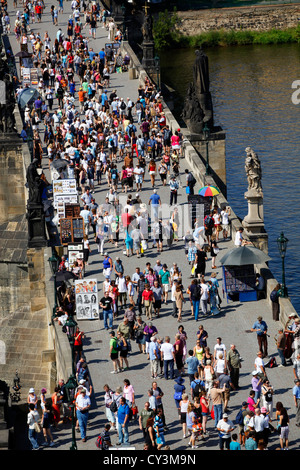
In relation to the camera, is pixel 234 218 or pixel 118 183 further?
pixel 118 183

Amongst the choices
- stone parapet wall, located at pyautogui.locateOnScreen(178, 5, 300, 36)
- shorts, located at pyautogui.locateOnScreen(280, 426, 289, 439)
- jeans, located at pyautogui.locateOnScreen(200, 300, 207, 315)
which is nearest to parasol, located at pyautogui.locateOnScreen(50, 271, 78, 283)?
jeans, located at pyautogui.locateOnScreen(200, 300, 207, 315)

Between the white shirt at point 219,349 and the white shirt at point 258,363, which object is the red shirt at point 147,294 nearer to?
the white shirt at point 219,349

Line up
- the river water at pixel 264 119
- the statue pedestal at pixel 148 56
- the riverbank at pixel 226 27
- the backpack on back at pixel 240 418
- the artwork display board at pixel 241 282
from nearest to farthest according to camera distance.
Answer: the backpack on back at pixel 240 418 → the artwork display board at pixel 241 282 → the river water at pixel 264 119 → the statue pedestal at pixel 148 56 → the riverbank at pixel 226 27

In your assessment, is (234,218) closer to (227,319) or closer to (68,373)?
(227,319)

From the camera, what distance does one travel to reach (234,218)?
177 feet

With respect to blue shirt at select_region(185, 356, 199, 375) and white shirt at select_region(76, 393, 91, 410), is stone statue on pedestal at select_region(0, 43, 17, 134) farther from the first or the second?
white shirt at select_region(76, 393, 91, 410)

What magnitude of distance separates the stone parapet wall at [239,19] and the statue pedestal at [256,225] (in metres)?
69.0

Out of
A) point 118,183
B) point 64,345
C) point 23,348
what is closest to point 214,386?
point 64,345

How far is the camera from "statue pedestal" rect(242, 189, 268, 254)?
52500 mm

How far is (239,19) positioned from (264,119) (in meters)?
27.6

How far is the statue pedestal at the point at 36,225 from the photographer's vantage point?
54.3 meters

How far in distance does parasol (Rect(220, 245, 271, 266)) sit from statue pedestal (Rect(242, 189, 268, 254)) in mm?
5638

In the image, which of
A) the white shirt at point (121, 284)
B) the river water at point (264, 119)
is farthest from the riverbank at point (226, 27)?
the white shirt at point (121, 284)

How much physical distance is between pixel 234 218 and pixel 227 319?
842 cm
